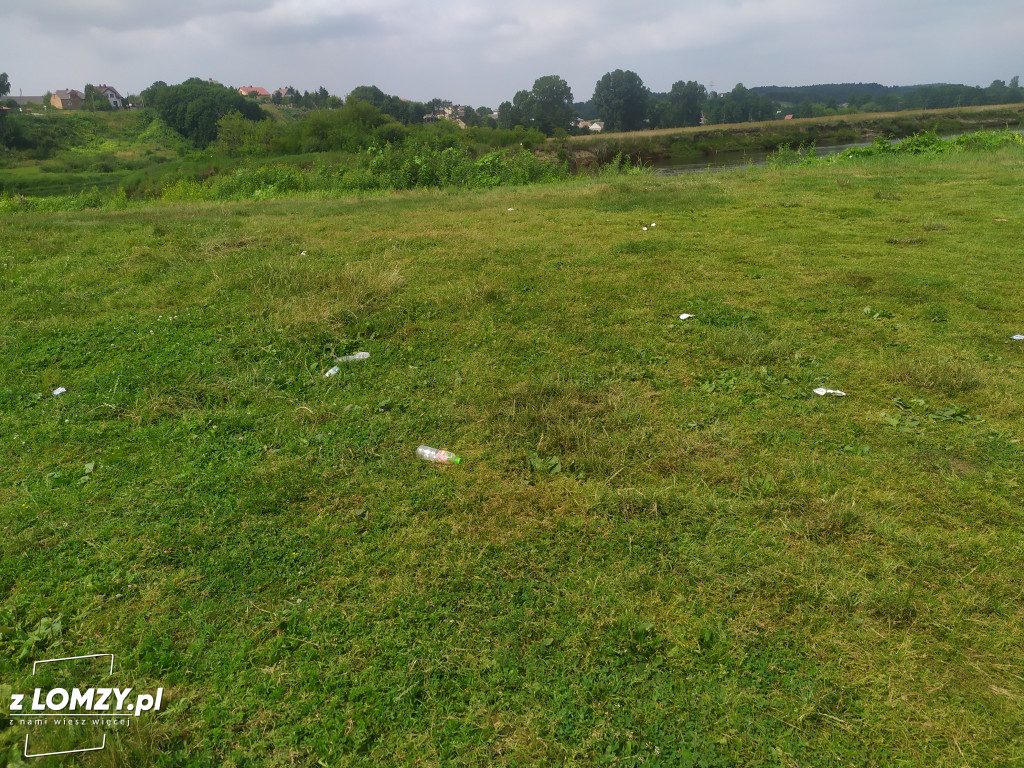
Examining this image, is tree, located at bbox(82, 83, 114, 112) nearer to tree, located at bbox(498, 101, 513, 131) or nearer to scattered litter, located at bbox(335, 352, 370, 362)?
tree, located at bbox(498, 101, 513, 131)

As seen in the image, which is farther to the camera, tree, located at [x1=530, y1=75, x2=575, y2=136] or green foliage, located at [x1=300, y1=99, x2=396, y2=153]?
tree, located at [x1=530, y1=75, x2=575, y2=136]

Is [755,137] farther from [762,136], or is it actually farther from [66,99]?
[66,99]

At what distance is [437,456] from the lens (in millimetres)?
3377

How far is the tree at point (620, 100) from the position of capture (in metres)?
71.1

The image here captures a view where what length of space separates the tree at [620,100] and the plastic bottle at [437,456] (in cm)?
7738

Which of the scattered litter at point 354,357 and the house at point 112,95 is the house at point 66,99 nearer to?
the house at point 112,95

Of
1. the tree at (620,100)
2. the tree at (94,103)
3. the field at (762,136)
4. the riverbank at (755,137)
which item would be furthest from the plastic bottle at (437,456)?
the tree at (94,103)

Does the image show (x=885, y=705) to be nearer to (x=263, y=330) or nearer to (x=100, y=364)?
(x=263, y=330)

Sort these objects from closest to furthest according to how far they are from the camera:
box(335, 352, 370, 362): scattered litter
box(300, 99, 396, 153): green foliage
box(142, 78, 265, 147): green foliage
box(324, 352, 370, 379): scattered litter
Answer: box(324, 352, 370, 379): scattered litter, box(335, 352, 370, 362): scattered litter, box(300, 99, 396, 153): green foliage, box(142, 78, 265, 147): green foliage

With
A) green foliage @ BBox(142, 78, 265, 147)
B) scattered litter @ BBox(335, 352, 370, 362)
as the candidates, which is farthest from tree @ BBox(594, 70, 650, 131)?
scattered litter @ BBox(335, 352, 370, 362)

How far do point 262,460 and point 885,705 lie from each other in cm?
319

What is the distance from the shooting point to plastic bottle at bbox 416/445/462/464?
3.35 meters

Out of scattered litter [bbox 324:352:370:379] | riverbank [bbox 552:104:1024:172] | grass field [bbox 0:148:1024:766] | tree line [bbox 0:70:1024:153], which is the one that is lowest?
grass field [bbox 0:148:1024:766]

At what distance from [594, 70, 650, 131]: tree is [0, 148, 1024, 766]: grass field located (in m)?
73.8
